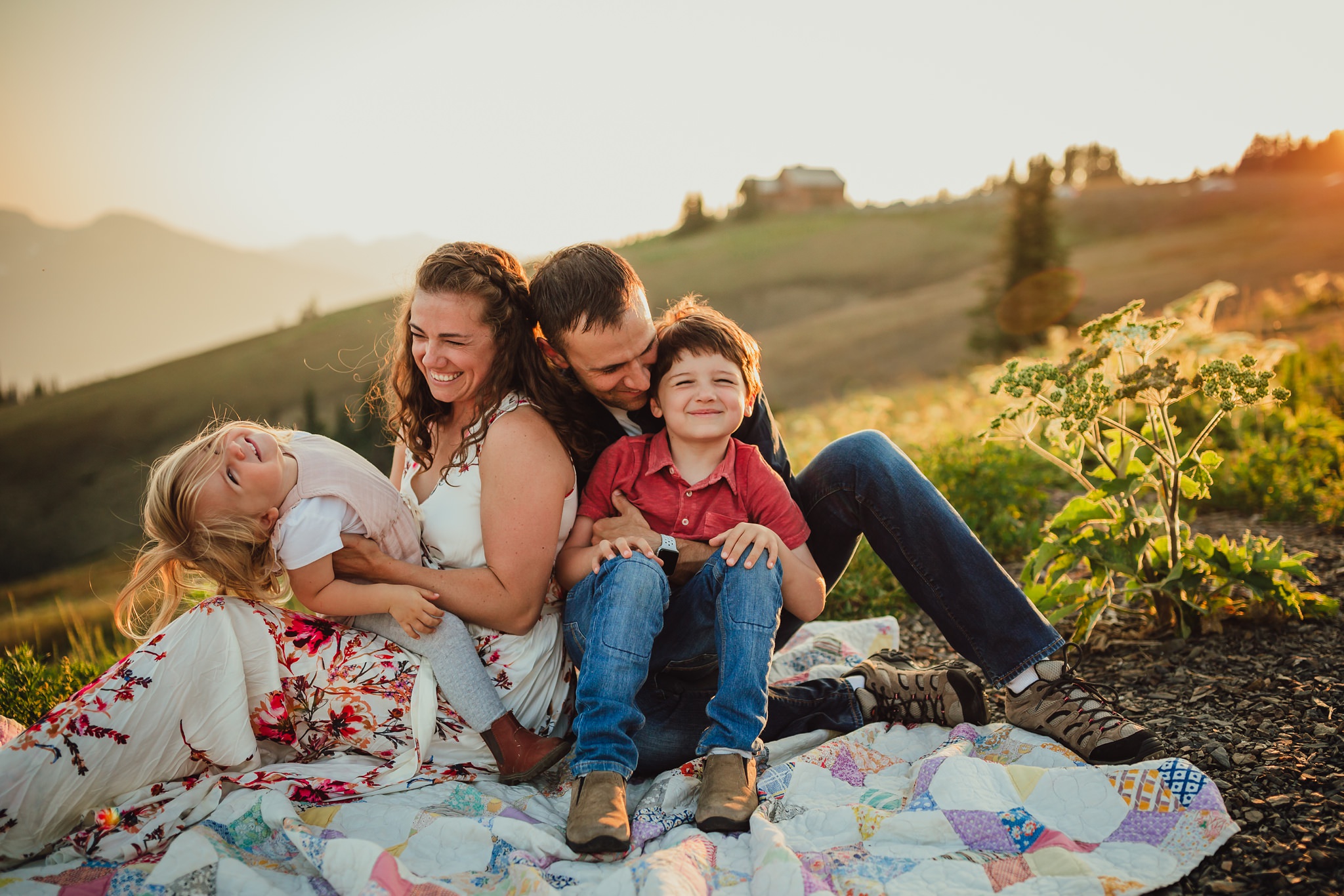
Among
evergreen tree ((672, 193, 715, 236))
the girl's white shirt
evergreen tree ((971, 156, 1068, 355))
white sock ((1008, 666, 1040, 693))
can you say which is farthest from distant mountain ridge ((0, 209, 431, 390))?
evergreen tree ((672, 193, 715, 236))

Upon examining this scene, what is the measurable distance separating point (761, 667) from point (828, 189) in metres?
49.0

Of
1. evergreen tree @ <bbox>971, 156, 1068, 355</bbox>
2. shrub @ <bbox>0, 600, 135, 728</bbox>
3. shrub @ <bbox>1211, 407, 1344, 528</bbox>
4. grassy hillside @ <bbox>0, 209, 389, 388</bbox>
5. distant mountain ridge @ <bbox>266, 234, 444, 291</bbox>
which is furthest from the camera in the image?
distant mountain ridge @ <bbox>266, 234, 444, 291</bbox>

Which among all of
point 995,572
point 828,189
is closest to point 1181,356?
point 995,572

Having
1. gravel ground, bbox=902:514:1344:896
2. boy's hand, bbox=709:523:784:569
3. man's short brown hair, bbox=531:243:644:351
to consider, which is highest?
man's short brown hair, bbox=531:243:644:351

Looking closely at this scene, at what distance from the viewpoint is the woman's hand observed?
7.37 ft

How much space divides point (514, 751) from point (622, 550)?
666 mm

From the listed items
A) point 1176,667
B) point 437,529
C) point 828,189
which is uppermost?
point 828,189

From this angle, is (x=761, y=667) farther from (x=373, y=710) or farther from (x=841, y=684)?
(x=373, y=710)

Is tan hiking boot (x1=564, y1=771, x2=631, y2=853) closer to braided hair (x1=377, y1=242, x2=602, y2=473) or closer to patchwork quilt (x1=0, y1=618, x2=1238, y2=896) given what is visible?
patchwork quilt (x1=0, y1=618, x2=1238, y2=896)

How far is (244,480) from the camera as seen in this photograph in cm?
215

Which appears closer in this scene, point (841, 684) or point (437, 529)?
point (437, 529)

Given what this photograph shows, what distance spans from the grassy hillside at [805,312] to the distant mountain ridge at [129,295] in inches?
31.4

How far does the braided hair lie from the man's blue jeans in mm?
802

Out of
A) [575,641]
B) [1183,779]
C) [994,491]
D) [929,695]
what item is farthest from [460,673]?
[994,491]
